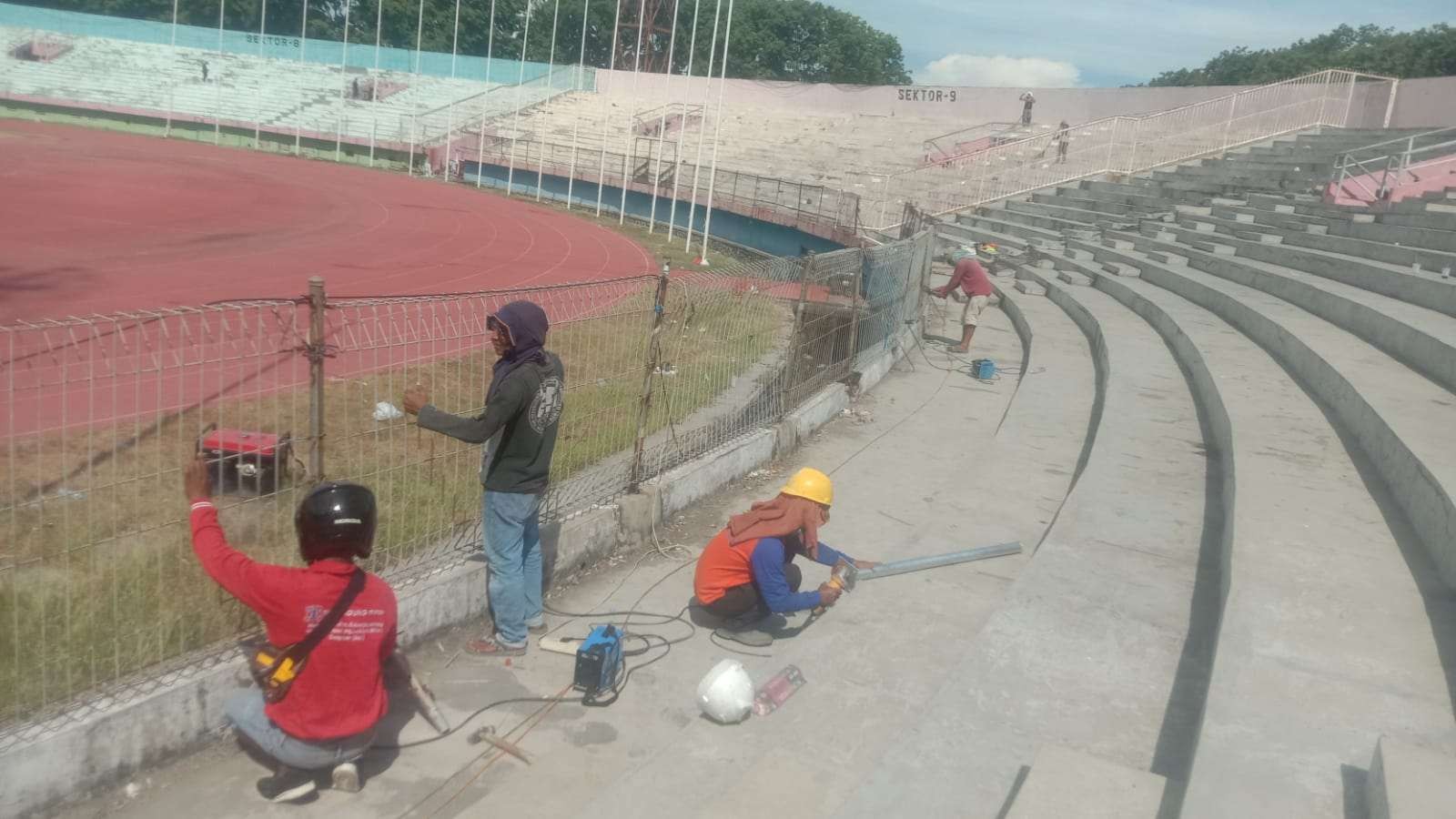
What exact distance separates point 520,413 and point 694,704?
152 centimetres

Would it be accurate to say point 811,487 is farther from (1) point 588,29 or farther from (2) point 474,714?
(1) point 588,29

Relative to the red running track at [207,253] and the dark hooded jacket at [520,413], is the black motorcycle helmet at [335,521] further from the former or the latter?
the red running track at [207,253]

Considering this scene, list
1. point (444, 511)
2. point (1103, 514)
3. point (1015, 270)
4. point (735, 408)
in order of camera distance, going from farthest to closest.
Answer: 1. point (1015, 270)
2. point (735, 408)
3. point (1103, 514)
4. point (444, 511)

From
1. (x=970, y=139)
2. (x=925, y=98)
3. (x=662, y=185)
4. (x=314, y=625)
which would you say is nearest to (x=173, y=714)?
(x=314, y=625)

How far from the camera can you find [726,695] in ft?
15.1

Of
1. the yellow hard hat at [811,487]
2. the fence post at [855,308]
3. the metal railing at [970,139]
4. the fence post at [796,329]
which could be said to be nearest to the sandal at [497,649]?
the yellow hard hat at [811,487]

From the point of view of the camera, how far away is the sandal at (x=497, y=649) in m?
5.19

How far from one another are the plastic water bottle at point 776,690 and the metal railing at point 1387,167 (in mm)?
15818

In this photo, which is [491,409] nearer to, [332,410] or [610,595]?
[610,595]

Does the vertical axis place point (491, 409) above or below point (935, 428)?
above

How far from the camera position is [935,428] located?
10.4m

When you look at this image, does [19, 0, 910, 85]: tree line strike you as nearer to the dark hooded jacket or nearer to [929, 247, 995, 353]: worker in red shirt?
[929, 247, 995, 353]: worker in red shirt

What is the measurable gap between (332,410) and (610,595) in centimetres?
275

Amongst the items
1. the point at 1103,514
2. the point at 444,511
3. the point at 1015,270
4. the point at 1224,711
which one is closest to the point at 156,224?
the point at 1015,270
